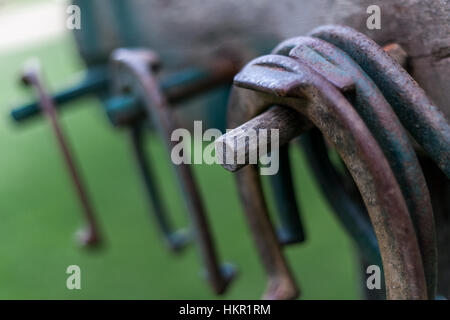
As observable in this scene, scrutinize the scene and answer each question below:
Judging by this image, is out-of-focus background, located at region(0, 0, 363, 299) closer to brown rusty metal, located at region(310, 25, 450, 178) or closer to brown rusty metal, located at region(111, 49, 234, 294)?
brown rusty metal, located at region(111, 49, 234, 294)

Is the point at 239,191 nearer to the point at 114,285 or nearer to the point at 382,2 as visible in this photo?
the point at 382,2

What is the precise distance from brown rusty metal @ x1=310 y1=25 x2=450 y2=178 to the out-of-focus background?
914 millimetres

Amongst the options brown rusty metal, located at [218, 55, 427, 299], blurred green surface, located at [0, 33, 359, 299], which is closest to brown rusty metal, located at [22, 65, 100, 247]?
blurred green surface, located at [0, 33, 359, 299]

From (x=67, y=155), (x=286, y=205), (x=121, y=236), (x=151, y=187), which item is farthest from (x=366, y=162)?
(x=121, y=236)

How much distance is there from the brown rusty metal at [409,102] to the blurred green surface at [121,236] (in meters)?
1.03

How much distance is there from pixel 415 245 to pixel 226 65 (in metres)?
0.71

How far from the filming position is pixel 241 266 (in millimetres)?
2086

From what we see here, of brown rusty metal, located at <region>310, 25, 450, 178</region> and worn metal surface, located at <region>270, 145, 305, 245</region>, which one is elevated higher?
brown rusty metal, located at <region>310, 25, 450, 178</region>

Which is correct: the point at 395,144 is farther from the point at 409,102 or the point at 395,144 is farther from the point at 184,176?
the point at 184,176

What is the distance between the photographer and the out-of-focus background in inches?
78.7

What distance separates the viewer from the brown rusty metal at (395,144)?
572mm

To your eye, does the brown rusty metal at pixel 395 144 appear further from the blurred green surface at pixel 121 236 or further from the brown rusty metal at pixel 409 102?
the blurred green surface at pixel 121 236

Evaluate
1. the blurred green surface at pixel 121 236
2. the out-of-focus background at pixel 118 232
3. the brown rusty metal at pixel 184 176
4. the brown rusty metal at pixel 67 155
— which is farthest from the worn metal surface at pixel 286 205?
the blurred green surface at pixel 121 236
